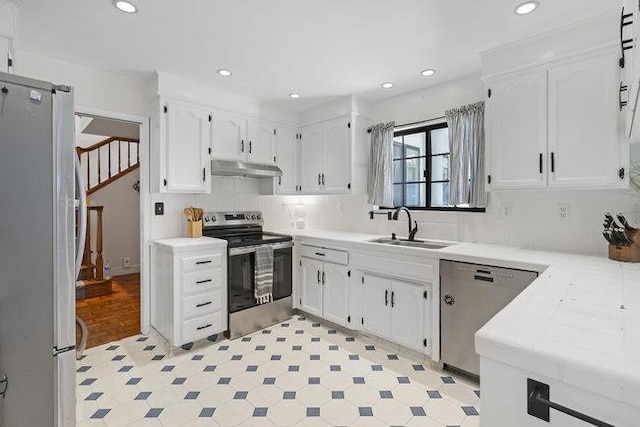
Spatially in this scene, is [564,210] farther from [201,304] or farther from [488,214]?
[201,304]

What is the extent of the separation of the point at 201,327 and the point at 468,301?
225 cm

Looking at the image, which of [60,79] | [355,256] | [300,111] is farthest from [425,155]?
[60,79]

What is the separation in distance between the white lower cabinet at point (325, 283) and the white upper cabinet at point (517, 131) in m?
1.53

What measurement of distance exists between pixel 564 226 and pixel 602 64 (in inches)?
44.0

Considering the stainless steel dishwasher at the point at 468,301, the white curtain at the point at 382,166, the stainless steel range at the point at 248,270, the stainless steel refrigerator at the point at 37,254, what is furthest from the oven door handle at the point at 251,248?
the stainless steel dishwasher at the point at 468,301

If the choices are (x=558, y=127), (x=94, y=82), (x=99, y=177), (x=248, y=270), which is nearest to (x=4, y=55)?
(x=94, y=82)

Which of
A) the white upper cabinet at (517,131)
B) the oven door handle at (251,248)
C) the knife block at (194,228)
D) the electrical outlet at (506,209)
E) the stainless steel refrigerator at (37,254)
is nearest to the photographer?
the stainless steel refrigerator at (37,254)

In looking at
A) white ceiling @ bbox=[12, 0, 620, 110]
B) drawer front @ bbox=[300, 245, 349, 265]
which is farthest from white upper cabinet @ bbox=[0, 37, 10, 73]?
drawer front @ bbox=[300, 245, 349, 265]

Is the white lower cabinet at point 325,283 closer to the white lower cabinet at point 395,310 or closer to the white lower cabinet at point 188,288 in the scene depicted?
the white lower cabinet at point 395,310

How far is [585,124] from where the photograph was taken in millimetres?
2023

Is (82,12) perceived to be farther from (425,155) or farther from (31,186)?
(425,155)

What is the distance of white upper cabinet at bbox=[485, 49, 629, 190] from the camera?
76.6 inches

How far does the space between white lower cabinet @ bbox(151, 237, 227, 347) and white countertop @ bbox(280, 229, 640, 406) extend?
2.45 meters

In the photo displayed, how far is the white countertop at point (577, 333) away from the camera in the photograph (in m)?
0.73
